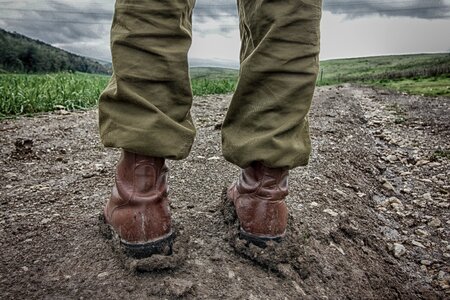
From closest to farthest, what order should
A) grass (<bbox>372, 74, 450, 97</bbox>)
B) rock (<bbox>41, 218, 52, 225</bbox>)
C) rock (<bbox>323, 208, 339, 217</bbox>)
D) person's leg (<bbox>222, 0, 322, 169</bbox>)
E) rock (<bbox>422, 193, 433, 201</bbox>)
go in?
person's leg (<bbox>222, 0, 322, 169</bbox>) → rock (<bbox>41, 218, 52, 225</bbox>) → rock (<bbox>323, 208, 339, 217</bbox>) → rock (<bbox>422, 193, 433, 201</bbox>) → grass (<bbox>372, 74, 450, 97</bbox>)

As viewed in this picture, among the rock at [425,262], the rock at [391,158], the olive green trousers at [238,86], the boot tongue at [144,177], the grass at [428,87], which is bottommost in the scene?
the rock at [425,262]

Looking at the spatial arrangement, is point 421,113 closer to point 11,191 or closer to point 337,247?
point 337,247

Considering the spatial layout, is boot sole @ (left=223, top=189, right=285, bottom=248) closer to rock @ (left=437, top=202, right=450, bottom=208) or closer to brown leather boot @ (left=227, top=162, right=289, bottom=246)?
brown leather boot @ (left=227, top=162, right=289, bottom=246)

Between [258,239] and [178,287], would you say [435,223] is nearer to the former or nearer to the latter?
[258,239]

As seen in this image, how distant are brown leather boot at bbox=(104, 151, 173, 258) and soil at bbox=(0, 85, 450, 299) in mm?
63

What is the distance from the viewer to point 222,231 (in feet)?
4.81

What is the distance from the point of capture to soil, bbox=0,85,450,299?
3.89 ft

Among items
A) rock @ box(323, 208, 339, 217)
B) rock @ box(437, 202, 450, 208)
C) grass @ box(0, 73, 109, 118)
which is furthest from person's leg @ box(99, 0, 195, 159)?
grass @ box(0, 73, 109, 118)

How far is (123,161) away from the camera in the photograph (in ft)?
3.96

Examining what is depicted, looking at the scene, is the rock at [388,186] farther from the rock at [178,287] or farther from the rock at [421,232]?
the rock at [178,287]

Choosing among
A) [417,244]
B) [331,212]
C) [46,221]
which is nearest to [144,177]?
[46,221]

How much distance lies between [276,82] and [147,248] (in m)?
0.62

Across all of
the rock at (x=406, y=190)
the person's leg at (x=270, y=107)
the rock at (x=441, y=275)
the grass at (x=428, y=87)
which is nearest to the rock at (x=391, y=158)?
the rock at (x=406, y=190)

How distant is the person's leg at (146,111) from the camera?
1.10 metres
